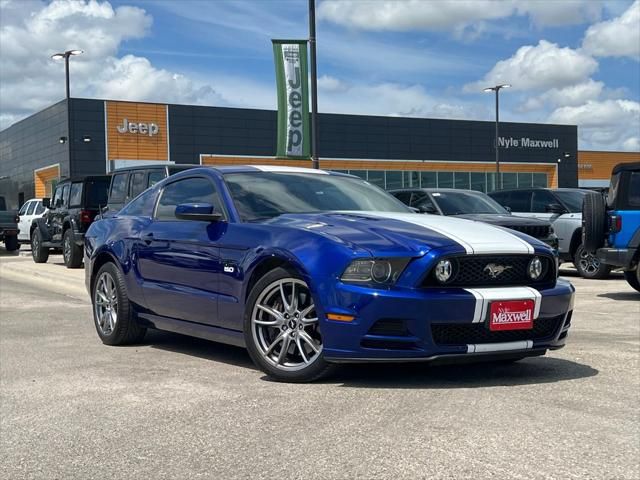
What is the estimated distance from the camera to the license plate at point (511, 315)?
16.6 ft

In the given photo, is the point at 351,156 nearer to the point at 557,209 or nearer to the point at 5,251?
the point at 5,251

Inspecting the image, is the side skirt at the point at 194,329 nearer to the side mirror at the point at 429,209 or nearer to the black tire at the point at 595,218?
the black tire at the point at 595,218

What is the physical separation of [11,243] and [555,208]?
18824 mm

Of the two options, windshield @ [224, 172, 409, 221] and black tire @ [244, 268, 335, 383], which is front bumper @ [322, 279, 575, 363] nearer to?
black tire @ [244, 268, 335, 383]

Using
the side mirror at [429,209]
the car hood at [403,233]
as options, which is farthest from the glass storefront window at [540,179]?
the car hood at [403,233]

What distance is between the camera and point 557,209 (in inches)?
600

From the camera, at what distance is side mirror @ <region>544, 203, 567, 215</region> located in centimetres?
1513

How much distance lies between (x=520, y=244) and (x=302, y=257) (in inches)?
55.5

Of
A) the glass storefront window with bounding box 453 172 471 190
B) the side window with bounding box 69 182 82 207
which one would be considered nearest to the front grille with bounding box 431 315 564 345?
the side window with bounding box 69 182 82 207

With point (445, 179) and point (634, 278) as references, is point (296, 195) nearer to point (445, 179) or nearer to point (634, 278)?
point (634, 278)

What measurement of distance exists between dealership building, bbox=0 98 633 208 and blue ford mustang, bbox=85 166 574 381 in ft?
112

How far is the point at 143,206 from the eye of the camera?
7211mm

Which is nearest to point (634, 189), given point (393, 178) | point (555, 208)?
point (555, 208)

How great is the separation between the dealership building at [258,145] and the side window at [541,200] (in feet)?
90.3
